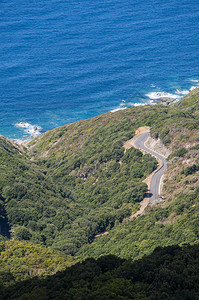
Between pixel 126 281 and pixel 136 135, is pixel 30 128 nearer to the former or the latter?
pixel 136 135

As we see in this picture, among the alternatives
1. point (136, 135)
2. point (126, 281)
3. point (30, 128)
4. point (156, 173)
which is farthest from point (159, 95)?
point (126, 281)

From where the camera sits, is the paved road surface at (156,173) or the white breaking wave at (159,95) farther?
the white breaking wave at (159,95)

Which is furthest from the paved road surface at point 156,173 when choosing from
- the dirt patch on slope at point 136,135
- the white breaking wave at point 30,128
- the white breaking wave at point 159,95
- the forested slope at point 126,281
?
the white breaking wave at point 159,95

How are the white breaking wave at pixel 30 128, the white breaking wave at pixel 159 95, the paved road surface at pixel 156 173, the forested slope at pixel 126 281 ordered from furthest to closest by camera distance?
A: the white breaking wave at pixel 159 95 < the white breaking wave at pixel 30 128 < the paved road surface at pixel 156 173 < the forested slope at pixel 126 281

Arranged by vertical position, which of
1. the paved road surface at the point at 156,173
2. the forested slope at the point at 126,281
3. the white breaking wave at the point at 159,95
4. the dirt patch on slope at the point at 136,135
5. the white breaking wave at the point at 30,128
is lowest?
the forested slope at the point at 126,281

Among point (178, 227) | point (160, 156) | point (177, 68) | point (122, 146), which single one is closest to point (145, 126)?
point (122, 146)

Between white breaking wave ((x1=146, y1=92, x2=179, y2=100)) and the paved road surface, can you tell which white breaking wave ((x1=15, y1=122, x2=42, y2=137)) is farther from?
the paved road surface

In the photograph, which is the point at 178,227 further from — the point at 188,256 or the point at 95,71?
the point at 95,71

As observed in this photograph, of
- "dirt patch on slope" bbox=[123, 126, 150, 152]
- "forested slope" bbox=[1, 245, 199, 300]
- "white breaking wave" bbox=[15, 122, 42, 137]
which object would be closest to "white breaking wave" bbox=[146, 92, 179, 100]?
"white breaking wave" bbox=[15, 122, 42, 137]

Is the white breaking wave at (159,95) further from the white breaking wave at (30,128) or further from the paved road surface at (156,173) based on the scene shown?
the paved road surface at (156,173)

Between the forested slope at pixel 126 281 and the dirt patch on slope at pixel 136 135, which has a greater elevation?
the dirt patch on slope at pixel 136 135
